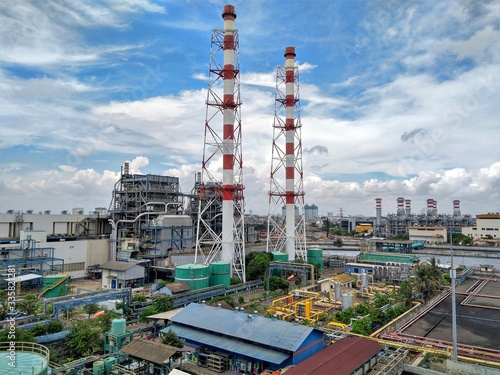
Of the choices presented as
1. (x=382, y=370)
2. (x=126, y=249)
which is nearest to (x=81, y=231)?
(x=126, y=249)

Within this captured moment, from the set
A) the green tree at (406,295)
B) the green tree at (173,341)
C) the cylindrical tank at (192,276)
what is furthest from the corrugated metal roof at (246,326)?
the green tree at (406,295)

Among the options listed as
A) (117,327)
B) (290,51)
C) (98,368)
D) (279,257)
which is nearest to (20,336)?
(117,327)

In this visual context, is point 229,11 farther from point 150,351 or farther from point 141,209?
→ point 150,351

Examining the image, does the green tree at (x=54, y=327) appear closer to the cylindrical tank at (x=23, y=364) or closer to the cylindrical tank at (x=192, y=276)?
the cylindrical tank at (x=23, y=364)

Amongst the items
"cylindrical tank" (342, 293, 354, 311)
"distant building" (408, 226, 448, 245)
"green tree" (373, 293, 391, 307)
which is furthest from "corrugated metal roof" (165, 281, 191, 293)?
"distant building" (408, 226, 448, 245)

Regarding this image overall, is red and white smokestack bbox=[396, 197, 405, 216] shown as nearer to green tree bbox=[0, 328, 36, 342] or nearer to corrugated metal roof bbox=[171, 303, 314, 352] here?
corrugated metal roof bbox=[171, 303, 314, 352]

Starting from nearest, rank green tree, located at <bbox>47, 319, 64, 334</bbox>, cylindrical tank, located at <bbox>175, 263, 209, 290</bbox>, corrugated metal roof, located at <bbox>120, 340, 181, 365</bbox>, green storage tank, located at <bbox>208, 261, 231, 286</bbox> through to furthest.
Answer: corrugated metal roof, located at <bbox>120, 340, 181, 365</bbox> → green tree, located at <bbox>47, 319, 64, 334</bbox> → cylindrical tank, located at <bbox>175, 263, 209, 290</bbox> → green storage tank, located at <bbox>208, 261, 231, 286</bbox>
